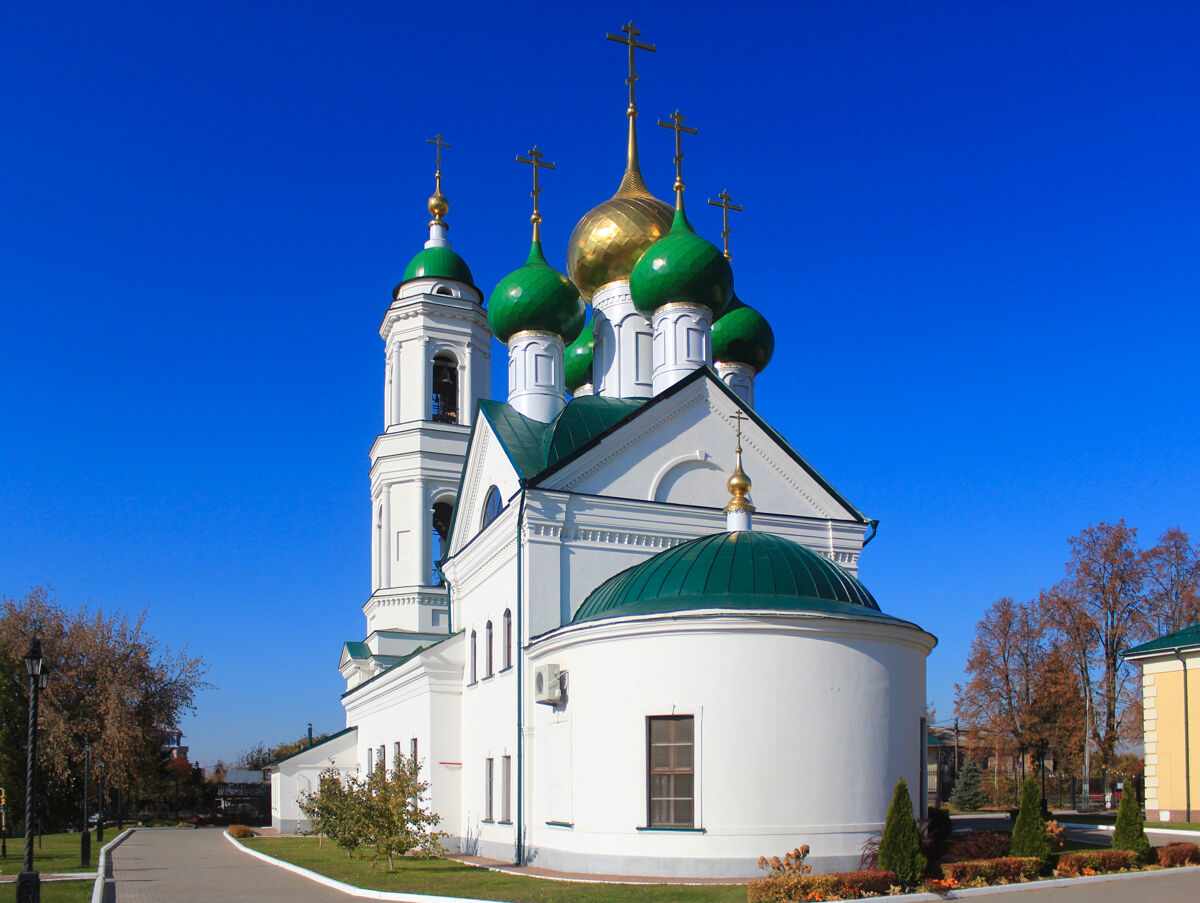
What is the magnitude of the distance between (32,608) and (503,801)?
2926cm

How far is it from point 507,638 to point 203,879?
Answer: 20.2ft

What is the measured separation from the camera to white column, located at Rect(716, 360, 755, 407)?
85.6ft

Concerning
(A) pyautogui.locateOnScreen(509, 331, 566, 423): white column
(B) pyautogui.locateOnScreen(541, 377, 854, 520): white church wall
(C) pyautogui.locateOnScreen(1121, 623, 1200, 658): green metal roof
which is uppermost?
(A) pyautogui.locateOnScreen(509, 331, 566, 423): white column

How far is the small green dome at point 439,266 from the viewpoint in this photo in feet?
104

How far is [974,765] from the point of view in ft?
137

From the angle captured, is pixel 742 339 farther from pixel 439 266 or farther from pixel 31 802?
pixel 31 802

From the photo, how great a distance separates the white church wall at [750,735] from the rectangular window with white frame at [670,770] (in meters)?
0.11

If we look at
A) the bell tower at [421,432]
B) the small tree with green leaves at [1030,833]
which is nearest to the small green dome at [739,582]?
the small tree with green leaves at [1030,833]

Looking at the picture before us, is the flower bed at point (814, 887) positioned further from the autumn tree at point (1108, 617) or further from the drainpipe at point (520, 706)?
the autumn tree at point (1108, 617)

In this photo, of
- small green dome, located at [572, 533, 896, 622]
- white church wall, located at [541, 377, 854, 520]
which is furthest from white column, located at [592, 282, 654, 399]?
small green dome, located at [572, 533, 896, 622]

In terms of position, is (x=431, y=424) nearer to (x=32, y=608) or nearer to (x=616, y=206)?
(x=616, y=206)

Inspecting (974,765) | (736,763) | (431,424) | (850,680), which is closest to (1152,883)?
(850,680)

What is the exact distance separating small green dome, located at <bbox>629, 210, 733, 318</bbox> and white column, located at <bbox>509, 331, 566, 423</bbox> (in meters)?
2.22

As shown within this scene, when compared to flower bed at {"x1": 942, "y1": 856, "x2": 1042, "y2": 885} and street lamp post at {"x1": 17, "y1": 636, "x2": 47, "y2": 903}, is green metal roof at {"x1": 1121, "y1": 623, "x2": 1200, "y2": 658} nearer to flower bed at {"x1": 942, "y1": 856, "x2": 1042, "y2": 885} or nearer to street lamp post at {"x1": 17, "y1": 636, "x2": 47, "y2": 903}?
flower bed at {"x1": 942, "y1": 856, "x2": 1042, "y2": 885}
